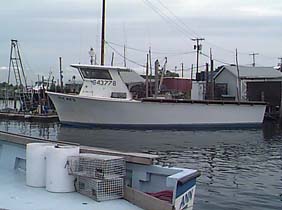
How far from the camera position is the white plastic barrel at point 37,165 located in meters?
5.80

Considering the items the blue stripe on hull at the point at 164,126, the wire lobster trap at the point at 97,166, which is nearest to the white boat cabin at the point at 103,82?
the blue stripe on hull at the point at 164,126

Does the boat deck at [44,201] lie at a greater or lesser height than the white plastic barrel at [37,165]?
lesser

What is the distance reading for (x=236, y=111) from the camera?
37781 millimetres

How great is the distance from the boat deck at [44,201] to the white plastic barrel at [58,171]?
3.7 inches

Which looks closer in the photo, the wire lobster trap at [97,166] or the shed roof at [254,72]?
the wire lobster trap at [97,166]

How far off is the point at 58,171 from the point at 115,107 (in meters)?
27.5

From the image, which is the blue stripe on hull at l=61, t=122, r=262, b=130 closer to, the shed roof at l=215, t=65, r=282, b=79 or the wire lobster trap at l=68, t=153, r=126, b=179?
the shed roof at l=215, t=65, r=282, b=79

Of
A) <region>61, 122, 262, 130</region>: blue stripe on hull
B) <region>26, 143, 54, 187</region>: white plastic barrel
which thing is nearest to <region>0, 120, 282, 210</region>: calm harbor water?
<region>61, 122, 262, 130</region>: blue stripe on hull

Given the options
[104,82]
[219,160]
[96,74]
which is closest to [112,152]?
[219,160]

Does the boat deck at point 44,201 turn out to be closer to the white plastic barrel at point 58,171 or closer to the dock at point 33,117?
the white plastic barrel at point 58,171

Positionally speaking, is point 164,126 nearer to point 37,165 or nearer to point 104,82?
point 104,82

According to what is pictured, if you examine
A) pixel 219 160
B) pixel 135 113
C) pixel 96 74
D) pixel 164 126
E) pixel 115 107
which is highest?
pixel 96 74

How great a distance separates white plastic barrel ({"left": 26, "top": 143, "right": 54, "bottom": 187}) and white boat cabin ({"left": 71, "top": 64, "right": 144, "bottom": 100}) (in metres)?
27.0

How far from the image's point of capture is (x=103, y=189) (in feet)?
17.2
